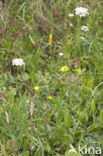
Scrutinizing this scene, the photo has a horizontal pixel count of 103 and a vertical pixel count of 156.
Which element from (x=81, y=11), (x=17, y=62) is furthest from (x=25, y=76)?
(x=81, y=11)

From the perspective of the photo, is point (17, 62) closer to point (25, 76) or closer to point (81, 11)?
point (25, 76)

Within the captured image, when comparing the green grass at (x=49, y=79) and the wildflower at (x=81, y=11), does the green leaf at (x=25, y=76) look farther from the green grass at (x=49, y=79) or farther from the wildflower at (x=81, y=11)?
the wildflower at (x=81, y=11)

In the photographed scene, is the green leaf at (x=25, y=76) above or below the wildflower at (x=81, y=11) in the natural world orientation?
below

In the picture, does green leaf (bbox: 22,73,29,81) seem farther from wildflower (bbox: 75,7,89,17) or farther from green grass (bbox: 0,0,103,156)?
wildflower (bbox: 75,7,89,17)

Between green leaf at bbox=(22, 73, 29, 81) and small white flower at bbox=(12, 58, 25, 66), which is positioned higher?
small white flower at bbox=(12, 58, 25, 66)

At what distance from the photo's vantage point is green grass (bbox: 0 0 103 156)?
2.21 meters

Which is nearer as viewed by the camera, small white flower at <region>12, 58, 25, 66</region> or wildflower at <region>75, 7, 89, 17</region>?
small white flower at <region>12, 58, 25, 66</region>

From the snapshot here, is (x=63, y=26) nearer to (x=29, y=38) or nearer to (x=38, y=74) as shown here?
(x=29, y=38)

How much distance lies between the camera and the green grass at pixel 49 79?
87.0 inches

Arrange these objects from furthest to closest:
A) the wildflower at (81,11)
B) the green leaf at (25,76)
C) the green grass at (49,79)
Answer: the wildflower at (81,11) < the green leaf at (25,76) < the green grass at (49,79)

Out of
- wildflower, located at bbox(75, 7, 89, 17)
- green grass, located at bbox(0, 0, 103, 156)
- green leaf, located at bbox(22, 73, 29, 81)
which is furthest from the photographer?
wildflower, located at bbox(75, 7, 89, 17)

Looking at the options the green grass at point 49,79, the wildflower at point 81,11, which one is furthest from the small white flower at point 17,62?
the wildflower at point 81,11

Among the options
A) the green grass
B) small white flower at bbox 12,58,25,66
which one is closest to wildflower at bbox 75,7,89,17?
the green grass

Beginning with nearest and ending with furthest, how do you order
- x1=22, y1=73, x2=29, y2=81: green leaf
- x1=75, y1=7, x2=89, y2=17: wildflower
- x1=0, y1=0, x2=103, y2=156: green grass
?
1. x1=0, y1=0, x2=103, y2=156: green grass
2. x1=22, y1=73, x2=29, y2=81: green leaf
3. x1=75, y1=7, x2=89, y2=17: wildflower
